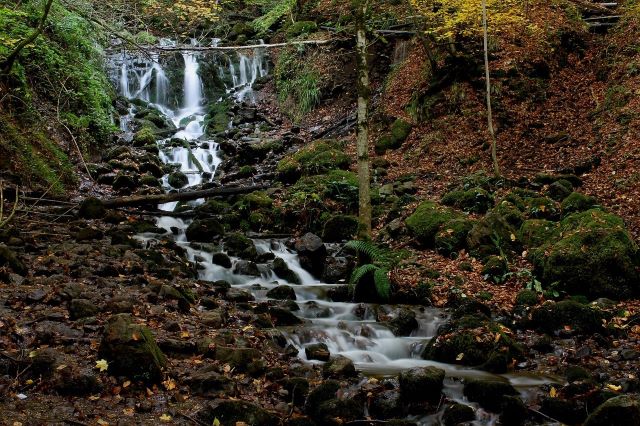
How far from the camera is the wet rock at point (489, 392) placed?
5.16 m

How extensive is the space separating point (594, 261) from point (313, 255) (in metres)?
5.05

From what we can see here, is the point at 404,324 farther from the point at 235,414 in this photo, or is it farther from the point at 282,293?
the point at 235,414

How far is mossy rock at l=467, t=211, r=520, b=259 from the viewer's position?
9492 millimetres

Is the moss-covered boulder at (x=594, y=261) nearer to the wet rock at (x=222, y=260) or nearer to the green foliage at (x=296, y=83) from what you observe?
the wet rock at (x=222, y=260)

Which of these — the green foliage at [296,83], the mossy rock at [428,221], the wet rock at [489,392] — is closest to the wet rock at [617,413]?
the wet rock at [489,392]

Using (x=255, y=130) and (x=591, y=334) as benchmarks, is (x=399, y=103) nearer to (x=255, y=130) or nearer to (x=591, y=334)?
(x=255, y=130)

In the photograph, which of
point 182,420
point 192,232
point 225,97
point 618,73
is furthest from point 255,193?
point 225,97

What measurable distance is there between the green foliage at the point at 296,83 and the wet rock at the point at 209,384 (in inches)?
649

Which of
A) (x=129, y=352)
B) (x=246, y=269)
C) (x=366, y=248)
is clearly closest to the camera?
(x=129, y=352)

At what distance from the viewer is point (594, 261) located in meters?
7.80

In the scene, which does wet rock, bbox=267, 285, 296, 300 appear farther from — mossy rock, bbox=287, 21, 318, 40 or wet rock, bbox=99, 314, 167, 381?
mossy rock, bbox=287, 21, 318, 40

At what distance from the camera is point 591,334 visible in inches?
263

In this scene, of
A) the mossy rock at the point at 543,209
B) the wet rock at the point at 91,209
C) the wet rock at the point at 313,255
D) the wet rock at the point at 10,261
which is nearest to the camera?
the wet rock at the point at 10,261

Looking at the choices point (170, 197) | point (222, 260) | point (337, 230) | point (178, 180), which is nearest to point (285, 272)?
point (222, 260)
